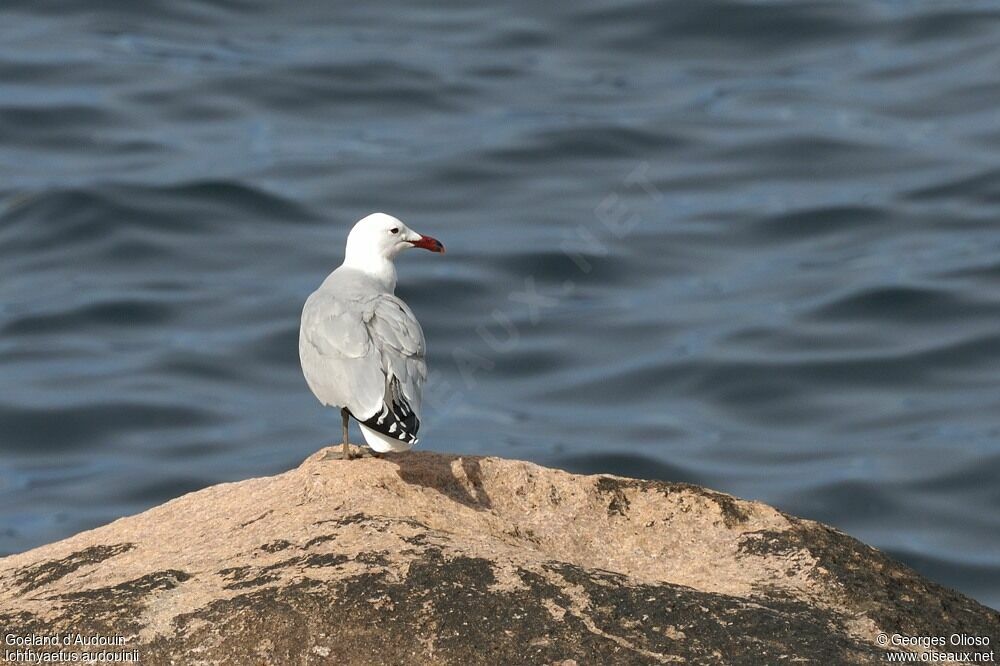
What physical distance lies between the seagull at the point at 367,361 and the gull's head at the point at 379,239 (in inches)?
27.4

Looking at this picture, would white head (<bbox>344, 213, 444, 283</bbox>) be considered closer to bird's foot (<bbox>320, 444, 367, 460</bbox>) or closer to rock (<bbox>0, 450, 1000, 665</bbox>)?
bird's foot (<bbox>320, 444, 367, 460</bbox>)

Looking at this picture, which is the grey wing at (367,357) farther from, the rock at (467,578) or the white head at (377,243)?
the white head at (377,243)

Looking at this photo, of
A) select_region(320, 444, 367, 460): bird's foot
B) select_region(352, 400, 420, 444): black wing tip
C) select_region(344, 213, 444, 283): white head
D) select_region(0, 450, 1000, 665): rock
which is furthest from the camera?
select_region(344, 213, 444, 283): white head

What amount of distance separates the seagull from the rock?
195 millimetres

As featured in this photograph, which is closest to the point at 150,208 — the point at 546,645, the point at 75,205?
the point at 75,205

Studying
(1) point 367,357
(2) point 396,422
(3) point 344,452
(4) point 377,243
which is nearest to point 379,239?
(4) point 377,243

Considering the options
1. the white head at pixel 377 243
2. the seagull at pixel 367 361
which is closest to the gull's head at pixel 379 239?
the white head at pixel 377 243

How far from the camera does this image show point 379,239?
9.16 meters

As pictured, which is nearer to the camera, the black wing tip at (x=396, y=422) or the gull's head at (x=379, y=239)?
the black wing tip at (x=396, y=422)

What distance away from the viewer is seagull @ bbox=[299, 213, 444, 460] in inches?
281

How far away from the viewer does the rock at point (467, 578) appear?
18.2ft

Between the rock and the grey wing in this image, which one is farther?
the grey wing

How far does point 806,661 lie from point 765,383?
13.3 m

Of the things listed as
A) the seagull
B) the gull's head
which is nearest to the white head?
the gull's head
